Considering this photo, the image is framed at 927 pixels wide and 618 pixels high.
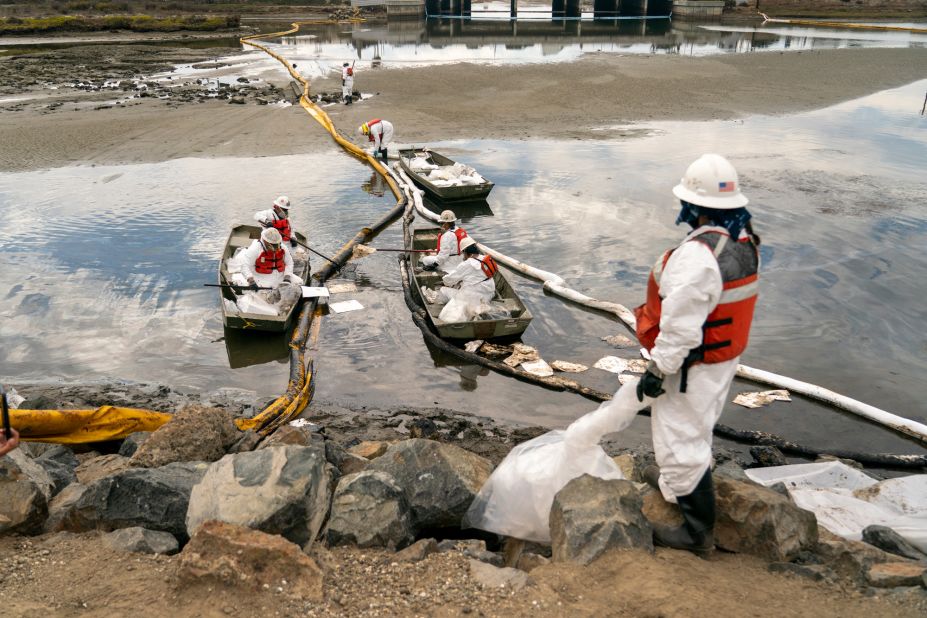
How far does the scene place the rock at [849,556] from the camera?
16.0ft

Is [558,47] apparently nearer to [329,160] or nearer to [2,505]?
[329,160]

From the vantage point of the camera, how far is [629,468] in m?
6.56

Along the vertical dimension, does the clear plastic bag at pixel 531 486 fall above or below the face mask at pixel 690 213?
below

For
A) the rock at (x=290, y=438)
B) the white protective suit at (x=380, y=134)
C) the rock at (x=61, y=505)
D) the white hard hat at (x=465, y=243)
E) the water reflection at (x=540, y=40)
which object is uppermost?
the water reflection at (x=540, y=40)

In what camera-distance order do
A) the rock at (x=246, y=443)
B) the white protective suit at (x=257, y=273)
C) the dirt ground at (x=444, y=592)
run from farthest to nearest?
1. the white protective suit at (x=257, y=273)
2. the rock at (x=246, y=443)
3. the dirt ground at (x=444, y=592)

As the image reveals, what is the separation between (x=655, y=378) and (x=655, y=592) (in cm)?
137

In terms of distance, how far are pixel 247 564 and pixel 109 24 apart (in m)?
68.2

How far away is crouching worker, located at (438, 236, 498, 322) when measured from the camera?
11742 mm

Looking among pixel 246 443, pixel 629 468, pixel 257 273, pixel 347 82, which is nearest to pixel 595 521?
pixel 629 468

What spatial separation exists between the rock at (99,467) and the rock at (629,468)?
470 centimetres

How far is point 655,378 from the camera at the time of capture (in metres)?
4.78

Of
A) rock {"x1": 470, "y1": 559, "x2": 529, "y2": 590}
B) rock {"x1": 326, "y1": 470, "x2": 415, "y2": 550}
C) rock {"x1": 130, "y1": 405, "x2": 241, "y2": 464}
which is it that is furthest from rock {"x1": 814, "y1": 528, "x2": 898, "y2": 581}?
rock {"x1": 130, "y1": 405, "x2": 241, "y2": 464}

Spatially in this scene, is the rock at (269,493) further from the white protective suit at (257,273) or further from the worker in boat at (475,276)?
the white protective suit at (257,273)

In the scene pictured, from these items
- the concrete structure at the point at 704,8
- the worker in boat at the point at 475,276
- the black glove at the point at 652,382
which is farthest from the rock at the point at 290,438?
the concrete structure at the point at 704,8
